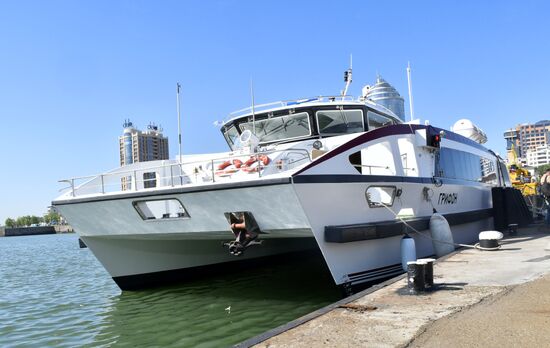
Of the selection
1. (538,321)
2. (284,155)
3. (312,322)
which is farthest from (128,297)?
(538,321)

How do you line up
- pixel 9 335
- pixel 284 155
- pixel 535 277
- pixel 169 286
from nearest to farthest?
pixel 535 277 → pixel 9 335 → pixel 284 155 → pixel 169 286

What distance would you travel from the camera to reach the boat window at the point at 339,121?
8.70 meters

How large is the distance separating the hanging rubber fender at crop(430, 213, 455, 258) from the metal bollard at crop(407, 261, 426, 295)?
3.32 metres

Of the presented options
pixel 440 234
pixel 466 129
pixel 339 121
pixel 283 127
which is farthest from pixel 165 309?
pixel 466 129

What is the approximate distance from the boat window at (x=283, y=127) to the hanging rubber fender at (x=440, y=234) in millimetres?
2823

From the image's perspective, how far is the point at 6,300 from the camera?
9.73 m

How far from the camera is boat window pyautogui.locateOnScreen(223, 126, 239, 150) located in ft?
32.2

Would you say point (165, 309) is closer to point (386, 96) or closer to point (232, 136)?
point (232, 136)

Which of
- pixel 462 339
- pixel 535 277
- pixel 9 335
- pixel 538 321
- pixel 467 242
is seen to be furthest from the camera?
pixel 467 242

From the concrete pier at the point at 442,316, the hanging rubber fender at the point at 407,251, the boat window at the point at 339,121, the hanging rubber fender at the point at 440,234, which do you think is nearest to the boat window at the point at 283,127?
the boat window at the point at 339,121

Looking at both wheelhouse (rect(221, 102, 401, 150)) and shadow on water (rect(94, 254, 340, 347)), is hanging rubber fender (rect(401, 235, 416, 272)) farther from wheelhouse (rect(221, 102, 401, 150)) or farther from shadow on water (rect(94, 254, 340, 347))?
wheelhouse (rect(221, 102, 401, 150))

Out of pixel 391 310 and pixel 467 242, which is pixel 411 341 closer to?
pixel 391 310

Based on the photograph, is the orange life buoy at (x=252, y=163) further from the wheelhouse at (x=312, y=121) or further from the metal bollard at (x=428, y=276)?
the metal bollard at (x=428, y=276)

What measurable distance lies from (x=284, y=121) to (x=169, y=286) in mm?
4116
